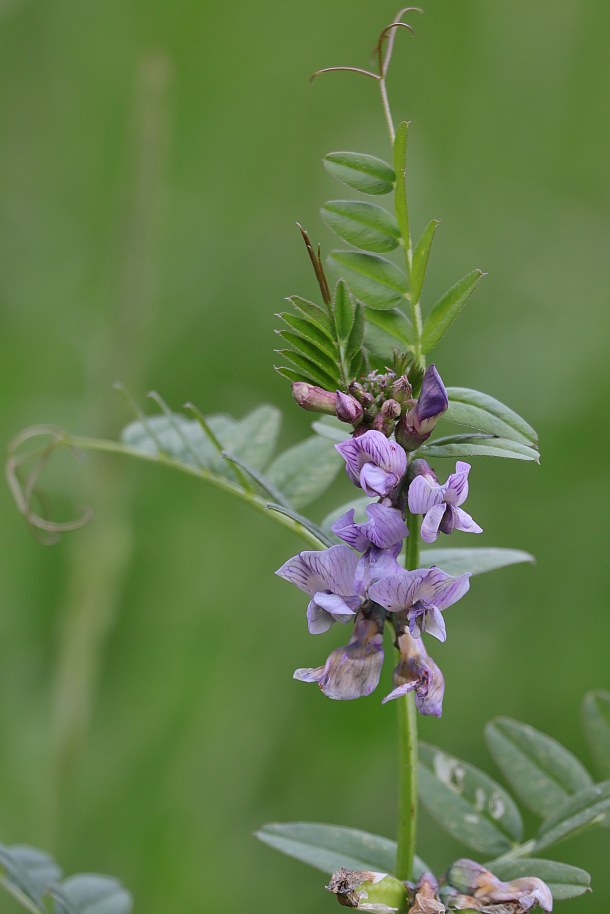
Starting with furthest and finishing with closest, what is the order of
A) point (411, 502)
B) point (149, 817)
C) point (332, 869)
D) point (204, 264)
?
1. point (204, 264)
2. point (149, 817)
3. point (332, 869)
4. point (411, 502)

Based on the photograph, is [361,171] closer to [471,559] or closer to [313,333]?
[313,333]

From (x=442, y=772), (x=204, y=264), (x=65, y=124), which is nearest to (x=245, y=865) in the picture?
(x=442, y=772)

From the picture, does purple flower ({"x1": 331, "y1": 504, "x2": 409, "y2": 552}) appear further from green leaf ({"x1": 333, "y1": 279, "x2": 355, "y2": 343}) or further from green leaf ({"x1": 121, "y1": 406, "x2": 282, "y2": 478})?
green leaf ({"x1": 121, "y1": 406, "x2": 282, "y2": 478})

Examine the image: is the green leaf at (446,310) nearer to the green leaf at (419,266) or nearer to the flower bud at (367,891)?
Result: the green leaf at (419,266)

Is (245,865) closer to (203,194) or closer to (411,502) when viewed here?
(411,502)

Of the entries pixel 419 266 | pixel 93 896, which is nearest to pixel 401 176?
pixel 419 266

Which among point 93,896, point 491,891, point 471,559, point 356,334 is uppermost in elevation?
point 356,334

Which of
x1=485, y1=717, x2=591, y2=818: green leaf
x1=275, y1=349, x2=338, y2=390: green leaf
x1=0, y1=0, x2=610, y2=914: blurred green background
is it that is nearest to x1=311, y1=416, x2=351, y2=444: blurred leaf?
x1=275, y1=349, x2=338, y2=390: green leaf

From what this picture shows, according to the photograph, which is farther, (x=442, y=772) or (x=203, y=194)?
(x=203, y=194)
